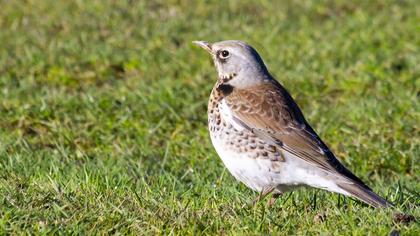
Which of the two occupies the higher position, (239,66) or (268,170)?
(239,66)

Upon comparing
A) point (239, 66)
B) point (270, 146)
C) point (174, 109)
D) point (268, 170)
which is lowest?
point (174, 109)

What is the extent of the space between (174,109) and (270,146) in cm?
306

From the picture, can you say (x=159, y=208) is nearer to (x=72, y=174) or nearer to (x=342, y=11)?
(x=72, y=174)

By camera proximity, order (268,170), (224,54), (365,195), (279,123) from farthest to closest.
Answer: (224,54) → (279,123) → (268,170) → (365,195)

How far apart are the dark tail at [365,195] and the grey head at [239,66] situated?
1313 millimetres

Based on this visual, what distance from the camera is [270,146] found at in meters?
6.45

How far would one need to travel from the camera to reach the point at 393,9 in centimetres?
1260

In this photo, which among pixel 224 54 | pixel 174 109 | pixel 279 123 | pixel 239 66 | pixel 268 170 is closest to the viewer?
pixel 268 170

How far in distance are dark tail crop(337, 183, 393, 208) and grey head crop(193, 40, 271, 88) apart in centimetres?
131

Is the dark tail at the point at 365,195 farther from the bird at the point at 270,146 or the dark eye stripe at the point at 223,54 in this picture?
the dark eye stripe at the point at 223,54

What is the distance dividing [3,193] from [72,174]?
99 cm

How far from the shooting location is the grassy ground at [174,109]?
18.6 ft

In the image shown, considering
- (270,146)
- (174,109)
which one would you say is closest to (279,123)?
(270,146)

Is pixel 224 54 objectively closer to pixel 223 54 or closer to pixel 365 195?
pixel 223 54
